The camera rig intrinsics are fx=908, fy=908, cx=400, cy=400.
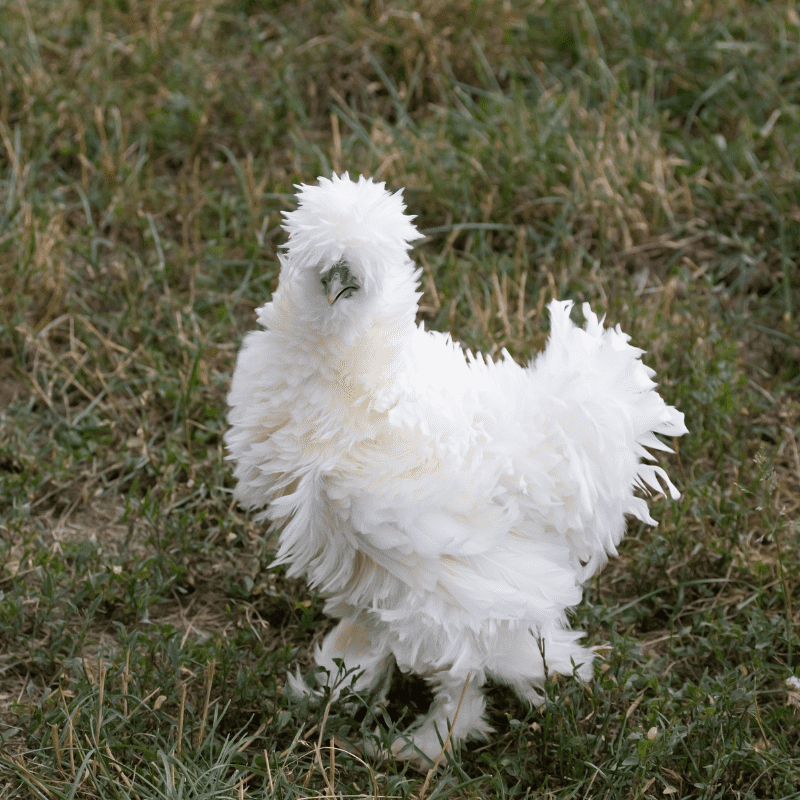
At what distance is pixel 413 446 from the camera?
2.33m

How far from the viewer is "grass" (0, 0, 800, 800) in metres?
2.66

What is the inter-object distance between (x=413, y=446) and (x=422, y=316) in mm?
1737

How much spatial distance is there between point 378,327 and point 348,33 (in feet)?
10.1

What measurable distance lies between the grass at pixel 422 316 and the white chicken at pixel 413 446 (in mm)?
481

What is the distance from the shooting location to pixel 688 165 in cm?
442

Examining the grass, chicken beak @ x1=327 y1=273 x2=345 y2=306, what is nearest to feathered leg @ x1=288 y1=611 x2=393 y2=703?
the grass

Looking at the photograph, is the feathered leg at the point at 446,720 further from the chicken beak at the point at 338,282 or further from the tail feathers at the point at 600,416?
the chicken beak at the point at 338,282

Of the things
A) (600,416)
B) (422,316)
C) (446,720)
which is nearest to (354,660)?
(446,720)

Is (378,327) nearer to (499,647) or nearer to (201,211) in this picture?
(499,647)

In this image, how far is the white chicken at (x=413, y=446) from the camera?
225 centimetres

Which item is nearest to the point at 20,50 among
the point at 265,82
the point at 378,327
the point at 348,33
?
the point at 265,82

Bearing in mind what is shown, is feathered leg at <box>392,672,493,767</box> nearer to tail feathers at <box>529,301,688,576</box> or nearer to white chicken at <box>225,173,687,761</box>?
white chicken at <box>225,173,687,761</box>

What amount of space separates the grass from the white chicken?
1.58 ft

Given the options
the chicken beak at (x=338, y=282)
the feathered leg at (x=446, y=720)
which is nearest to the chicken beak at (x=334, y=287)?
the chicken beak at (x=338, y=282)
